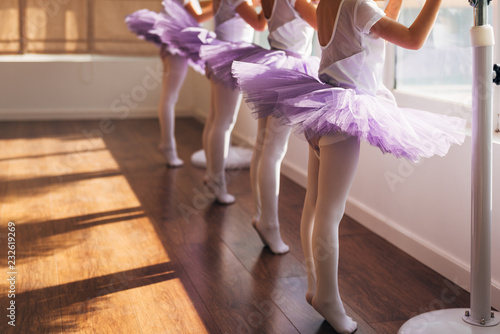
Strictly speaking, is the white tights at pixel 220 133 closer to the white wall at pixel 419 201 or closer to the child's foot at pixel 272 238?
the white wall at pixel 419 201

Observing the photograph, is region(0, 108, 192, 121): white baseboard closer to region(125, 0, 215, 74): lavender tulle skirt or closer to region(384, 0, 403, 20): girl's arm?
region(125, 0, 215, 74): lavender tulle skirt

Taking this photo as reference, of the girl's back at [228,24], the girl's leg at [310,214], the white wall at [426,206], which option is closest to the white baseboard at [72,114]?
the girl's back at [228,24]

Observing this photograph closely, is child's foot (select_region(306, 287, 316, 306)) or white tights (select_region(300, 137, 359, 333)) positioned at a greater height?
white tights (select_region(300, 137, 359, 333))

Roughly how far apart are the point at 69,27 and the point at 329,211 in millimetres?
4350

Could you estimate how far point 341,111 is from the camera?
156 centimetres

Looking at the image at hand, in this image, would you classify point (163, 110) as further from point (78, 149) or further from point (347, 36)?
point (347, 36)

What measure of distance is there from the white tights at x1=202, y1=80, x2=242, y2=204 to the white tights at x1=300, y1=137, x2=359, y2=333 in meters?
1.12

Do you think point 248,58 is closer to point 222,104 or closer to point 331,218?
point 222,104

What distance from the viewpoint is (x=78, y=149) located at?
4.25 meters

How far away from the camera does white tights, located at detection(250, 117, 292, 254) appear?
2277 mm

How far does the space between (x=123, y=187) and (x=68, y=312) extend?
1519 mm

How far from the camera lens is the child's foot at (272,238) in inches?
94.9

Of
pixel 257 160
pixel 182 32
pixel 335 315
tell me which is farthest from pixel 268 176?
pixel 182 32

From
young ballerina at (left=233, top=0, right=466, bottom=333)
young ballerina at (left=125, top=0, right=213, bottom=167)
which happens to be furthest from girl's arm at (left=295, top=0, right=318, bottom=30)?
young ballerina at (left=125, top=0, right=213, bottom=167)
